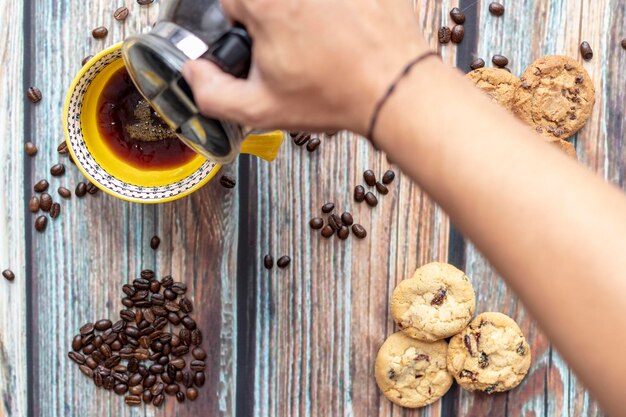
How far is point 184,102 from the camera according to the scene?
922mm

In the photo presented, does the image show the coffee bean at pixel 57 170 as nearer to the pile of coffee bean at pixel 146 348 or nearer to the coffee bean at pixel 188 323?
the pile of coffee bean at pixel 146 348

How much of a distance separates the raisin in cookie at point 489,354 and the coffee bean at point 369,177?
0.36m

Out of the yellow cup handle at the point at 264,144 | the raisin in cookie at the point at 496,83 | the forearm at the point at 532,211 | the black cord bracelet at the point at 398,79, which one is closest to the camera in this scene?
the forearm at the point at 532,211

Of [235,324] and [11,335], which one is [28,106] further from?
[235,324]

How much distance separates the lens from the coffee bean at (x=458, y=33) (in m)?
1.49

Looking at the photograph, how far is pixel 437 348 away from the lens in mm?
1527

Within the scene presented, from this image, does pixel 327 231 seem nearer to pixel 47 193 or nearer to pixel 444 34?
pixel 444 34

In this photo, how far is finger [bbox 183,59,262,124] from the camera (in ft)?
2.72

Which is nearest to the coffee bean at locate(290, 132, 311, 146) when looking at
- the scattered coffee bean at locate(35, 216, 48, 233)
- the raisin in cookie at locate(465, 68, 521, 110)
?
the raisin in cookie at locate(465, 68, 521, 110)

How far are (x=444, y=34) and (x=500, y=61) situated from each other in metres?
0.13

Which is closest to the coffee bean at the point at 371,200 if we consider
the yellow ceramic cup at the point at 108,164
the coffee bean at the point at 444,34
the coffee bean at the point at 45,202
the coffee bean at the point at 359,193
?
the coffee bean at the point at 359,193

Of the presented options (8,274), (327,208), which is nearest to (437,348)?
(327,208)

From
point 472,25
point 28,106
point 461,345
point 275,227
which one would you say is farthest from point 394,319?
point 28,106

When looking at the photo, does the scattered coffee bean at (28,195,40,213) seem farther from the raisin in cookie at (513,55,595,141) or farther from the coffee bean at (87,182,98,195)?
the raisin in cookie at (513,55,595,141)
